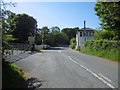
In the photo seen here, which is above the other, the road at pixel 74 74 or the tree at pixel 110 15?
the tree at pixel 110 15

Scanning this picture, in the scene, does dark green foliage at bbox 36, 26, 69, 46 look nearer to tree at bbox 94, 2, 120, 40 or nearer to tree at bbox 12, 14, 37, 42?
tree at bbox 12, 14, 37, 42

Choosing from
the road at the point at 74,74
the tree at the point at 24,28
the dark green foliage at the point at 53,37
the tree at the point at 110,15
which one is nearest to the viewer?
the road at the point at 74,74

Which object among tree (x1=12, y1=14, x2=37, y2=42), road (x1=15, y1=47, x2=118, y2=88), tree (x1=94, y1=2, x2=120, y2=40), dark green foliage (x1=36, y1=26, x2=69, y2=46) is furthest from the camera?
dark green foliage (x1=36, y1=26, x2=69, y2=46)

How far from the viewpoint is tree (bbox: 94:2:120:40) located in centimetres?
2891

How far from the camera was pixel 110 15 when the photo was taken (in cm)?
3017

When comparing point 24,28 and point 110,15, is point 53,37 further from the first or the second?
point 110,15

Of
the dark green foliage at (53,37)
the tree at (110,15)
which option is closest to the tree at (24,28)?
the dark green foliage at (53,37)

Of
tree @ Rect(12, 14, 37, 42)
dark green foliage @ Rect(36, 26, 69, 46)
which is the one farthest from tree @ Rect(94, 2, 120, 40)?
dark green foliage @ Rect(36, 26, 69, 46)

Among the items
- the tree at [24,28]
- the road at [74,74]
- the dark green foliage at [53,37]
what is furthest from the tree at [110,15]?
the dark green foliage at [53,37]

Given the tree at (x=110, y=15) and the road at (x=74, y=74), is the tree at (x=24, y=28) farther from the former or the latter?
the road at (x=74, y=74)

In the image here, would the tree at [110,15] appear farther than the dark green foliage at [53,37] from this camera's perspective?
No

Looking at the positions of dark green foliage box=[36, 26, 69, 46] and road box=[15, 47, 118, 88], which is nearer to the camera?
road box=[15, 47, 118, 88]

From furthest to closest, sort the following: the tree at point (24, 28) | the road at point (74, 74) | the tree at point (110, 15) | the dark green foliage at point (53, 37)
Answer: the dark green foliage at point (53, 37) < the tree at point (24, 28) < the tree at point (110, 15) < the road at point (74, 74)

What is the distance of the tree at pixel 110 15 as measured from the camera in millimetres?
28906
